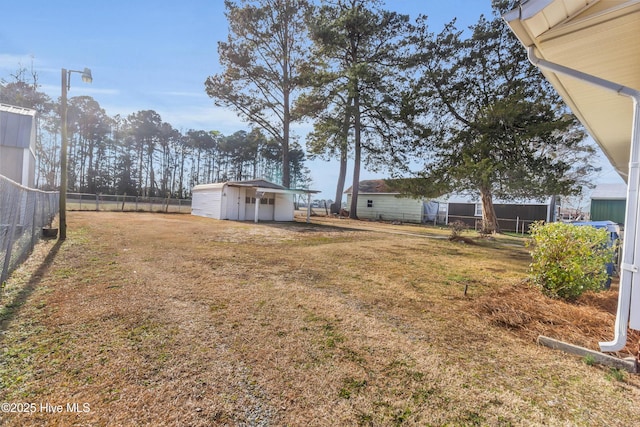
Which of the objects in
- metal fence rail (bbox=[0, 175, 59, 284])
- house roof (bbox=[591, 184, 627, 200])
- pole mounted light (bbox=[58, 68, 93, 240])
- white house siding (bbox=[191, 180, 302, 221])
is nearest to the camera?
metal fence rail (bbox=[0, 175, 59, 284])

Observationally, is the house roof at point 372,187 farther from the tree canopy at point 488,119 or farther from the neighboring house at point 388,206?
the tree canopy at point 488,119

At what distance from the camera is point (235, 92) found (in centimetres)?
2419

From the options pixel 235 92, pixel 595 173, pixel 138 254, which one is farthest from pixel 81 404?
pixel 595 173

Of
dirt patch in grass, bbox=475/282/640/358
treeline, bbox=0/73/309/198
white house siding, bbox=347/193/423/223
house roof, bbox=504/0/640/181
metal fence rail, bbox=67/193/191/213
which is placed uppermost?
treeline, bbox=0/73/309/198

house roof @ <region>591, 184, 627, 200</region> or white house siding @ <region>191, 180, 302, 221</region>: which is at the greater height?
house roof @ <region>591, 184, 627, 200</region>

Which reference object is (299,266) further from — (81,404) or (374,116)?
(374,116)

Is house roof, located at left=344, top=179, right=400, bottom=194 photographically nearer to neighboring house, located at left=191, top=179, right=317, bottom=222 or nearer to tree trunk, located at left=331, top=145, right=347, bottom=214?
tree trunk, located at left=331, top=145, right=347, bottom=214

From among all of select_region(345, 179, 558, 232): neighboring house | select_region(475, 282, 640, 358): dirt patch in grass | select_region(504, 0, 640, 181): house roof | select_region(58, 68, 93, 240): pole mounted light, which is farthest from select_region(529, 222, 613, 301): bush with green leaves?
select_region(345, 179, 558, 232): neighboring house

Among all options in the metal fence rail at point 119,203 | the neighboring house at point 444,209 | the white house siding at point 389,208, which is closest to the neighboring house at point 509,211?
the neighboring house at point 444,209

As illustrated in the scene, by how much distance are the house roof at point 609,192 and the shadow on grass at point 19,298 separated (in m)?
26.9

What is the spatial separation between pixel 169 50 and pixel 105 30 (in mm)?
1944

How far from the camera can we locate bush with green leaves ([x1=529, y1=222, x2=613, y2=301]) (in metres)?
3.77

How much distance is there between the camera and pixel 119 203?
22578 millimetres

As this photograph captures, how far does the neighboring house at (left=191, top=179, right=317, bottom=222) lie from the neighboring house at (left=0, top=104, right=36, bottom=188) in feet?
28.1
